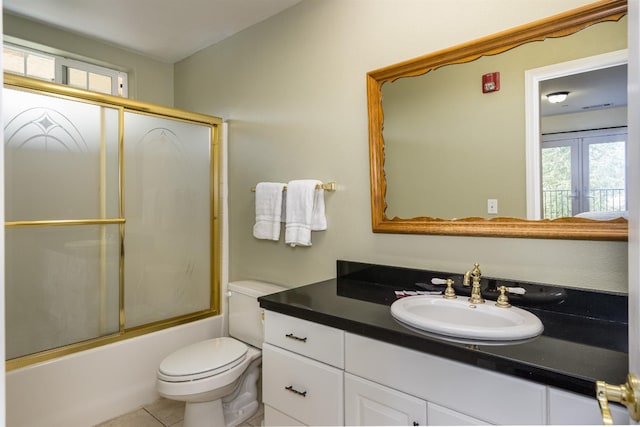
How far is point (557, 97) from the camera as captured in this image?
4.47 ft

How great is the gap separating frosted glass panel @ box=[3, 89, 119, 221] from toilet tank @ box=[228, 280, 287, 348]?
2.86ft

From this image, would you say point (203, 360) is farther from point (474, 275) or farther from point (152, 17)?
point (152, 17)

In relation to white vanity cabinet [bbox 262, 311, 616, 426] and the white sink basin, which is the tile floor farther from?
the white sink basin

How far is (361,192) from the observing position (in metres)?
1.90

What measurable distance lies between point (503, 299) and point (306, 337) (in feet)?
2.49

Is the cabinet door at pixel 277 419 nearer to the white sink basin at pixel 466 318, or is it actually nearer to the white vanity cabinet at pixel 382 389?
the white vanity cabinet at pixel 382 389

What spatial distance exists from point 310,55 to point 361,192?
2.88 feet

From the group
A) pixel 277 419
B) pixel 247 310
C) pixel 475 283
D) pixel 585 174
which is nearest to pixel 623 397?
pixel 475 283

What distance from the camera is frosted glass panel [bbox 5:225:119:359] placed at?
5.98 ft

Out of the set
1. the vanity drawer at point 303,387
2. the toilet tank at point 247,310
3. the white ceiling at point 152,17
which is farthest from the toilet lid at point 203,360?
the white ceiling at point 152,17

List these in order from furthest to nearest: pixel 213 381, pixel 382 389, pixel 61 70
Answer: pixel 61 70
pixel 213 381
pixel 382 389

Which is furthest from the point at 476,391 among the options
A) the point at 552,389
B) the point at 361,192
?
the point at 361,192

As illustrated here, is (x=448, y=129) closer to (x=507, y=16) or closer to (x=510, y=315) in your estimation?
(x=507, y=16)

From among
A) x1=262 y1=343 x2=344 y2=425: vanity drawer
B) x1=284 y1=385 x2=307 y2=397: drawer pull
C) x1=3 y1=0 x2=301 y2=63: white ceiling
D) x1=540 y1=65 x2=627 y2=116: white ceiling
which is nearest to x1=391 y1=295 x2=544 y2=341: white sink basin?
x1=262 y1=343 x2=344 y2=425: vanity drawer
